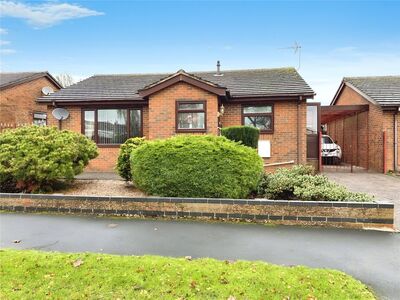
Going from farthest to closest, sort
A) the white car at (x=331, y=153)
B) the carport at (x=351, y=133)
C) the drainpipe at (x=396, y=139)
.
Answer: the white car at (x=331, y=153)
the carport at (x=351, y=133)
the drainpipe at (x=396, y=139)

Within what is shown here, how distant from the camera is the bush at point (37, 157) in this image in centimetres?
791

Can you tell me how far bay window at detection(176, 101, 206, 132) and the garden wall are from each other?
21.2 ft

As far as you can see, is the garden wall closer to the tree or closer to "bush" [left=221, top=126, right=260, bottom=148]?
"bush" [left=221, top=126, right=260, bottom=148]

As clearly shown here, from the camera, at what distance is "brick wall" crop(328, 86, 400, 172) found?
47.6 feet

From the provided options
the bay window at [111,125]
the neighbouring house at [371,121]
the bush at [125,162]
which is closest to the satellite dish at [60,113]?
the bay window at [111,125]

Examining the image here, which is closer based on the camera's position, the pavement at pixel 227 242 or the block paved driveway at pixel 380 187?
the pavement at pixel 227 242

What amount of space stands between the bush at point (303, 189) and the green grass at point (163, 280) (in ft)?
9.45

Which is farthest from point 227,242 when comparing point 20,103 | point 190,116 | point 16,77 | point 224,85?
point 16,77

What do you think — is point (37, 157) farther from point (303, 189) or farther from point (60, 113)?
point (60, 113)

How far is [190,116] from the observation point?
1293cm

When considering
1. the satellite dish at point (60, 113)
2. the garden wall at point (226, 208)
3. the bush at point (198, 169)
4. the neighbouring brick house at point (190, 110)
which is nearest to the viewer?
the garden wall at point (226, 208)

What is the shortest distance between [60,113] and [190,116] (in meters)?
6.08

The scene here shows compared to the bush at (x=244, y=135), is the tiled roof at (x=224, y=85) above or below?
above

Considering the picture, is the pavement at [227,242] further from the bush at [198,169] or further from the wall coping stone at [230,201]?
the bush at [198,169]
